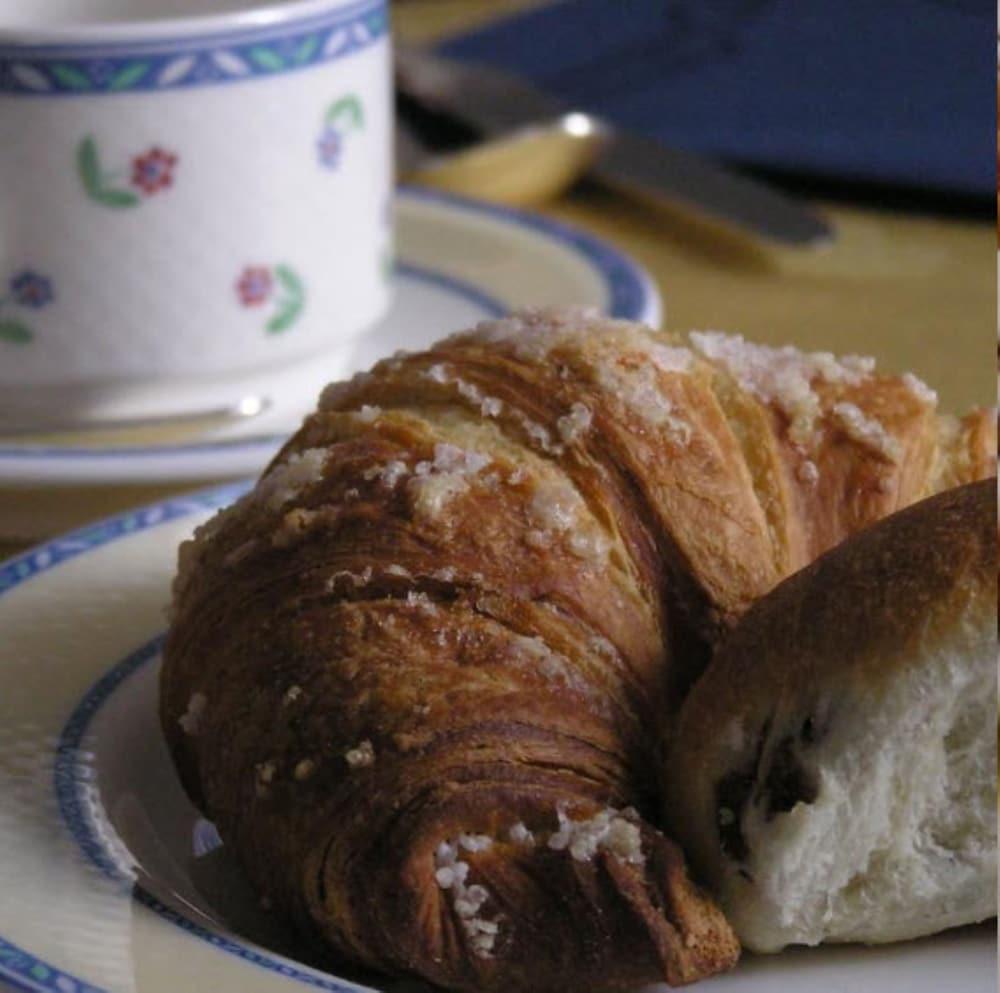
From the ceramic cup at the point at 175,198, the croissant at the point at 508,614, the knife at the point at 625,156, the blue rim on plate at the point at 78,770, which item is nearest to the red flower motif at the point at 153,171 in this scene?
the ceramic cup at the point at 175,198

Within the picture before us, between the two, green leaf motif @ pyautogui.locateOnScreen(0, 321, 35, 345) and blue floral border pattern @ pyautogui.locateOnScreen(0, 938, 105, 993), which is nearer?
blue floral border pattern @ pyautogui.locateOnScreen(0, 938, 105, 993)

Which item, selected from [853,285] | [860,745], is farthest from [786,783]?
[853,285]

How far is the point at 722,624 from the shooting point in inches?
26.3

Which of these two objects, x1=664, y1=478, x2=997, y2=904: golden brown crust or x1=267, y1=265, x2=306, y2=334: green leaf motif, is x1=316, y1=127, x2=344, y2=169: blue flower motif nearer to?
x1=267, y1=265, x2=306, y2=334: green leaf motif

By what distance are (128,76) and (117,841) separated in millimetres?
545

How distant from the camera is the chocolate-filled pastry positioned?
1.92ft

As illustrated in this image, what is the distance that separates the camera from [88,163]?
1095 millimetres

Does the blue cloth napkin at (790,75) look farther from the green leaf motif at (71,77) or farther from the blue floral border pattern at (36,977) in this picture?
the blue floral border pattern at (36,977)

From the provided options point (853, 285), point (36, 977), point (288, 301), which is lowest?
point (853, 285)

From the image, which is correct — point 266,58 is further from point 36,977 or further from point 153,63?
point 36,977

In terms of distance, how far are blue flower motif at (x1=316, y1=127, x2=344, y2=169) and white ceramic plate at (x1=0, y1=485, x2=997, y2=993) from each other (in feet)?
1.10

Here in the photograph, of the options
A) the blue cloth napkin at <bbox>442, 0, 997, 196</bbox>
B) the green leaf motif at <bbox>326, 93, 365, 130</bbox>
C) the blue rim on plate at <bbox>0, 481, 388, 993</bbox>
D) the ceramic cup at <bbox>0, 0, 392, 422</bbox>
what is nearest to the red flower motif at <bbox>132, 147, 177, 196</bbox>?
the ceramic cup at <bbox>0, 0, 392, 422</bbox>

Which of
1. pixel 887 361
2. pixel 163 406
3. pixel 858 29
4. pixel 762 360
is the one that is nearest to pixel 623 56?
pixel 858 29

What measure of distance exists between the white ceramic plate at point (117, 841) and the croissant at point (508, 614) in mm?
27
